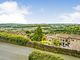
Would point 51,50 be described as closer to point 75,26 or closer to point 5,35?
point 5,35

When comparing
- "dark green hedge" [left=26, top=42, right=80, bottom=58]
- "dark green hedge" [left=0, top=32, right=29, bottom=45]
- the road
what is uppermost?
"dark green hedge" [left=0, top=32, right=29, bottom=45]

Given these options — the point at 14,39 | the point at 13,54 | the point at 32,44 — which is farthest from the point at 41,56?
the point at 14,39

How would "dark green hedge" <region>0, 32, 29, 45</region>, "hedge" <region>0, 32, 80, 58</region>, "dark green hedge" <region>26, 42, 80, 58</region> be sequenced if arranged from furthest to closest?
1. "dark green hedge" <region>0, 32, 29, 45</region>
2. "hedge" <region>0, 32, 80, 58</region>
3. "dark green hedge" <region>26, 42, 80, 58</region>

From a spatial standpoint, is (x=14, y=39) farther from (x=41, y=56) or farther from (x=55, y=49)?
(x=41, y=56)

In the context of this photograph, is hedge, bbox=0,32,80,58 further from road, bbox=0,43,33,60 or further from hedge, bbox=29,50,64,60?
hedge, bbox=29,50,64,60

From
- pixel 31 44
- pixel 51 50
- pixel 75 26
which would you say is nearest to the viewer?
pixel 51 50

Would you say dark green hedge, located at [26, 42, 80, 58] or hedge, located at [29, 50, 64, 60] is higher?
hedge, located at [29, 50, 64, 60]

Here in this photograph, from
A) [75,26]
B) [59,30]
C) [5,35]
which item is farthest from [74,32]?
[5,35]

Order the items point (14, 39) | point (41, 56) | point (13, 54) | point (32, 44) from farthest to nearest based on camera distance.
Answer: point (14, 39)
point (32, 44)
point (13, 54)
point (41, 56)

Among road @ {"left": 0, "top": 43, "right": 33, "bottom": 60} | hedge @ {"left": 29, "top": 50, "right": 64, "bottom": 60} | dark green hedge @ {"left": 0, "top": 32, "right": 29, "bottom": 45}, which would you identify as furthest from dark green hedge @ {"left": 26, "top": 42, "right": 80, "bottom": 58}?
hedge @ {"left": 29, "top": 50, "right": 64, "bottom": 60}

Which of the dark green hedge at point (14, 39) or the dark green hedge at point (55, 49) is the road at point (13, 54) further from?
the dark green hedge at point (14, 39)

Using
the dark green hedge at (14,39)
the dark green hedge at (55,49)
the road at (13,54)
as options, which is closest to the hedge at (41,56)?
the road at (13,54)
